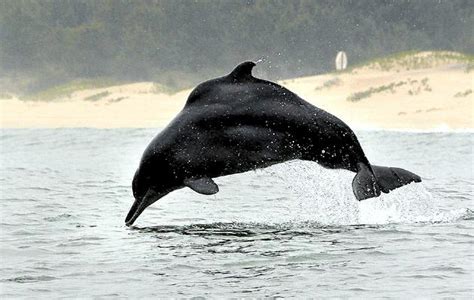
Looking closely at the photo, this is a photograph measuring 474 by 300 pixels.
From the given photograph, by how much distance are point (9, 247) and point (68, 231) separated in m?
1.52

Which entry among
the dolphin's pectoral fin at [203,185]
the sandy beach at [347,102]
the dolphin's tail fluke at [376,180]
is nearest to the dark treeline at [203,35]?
the sandy beach at [347,102]

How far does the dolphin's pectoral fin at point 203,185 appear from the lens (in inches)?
535

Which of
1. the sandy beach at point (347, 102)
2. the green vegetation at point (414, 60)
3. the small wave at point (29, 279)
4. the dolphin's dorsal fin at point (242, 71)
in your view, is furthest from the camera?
the green vegetation at point (414, 60)

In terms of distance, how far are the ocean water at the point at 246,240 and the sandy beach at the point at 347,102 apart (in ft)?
73.4

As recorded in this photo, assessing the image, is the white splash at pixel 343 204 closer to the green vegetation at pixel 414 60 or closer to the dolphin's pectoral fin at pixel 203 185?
the dolphin's pectoral fin at pixel 203 185

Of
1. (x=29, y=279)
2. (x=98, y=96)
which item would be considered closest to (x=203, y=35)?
(x=98, y=96)

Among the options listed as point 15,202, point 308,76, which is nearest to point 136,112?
point 308,76

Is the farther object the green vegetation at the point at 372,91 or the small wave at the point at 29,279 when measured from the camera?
the green vegetation at the point at 372,91

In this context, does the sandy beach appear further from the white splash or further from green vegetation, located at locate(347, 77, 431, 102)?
the white splash

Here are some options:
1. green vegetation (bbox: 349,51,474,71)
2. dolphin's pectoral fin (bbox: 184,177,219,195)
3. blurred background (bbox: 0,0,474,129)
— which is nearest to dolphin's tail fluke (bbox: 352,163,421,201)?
dolphin's pectoral fin (bbox: 184,177,219,195)

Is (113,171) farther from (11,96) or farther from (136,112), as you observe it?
(11,96)

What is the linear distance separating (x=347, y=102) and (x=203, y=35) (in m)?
18.8

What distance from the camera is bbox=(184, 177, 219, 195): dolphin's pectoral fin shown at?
44.6ft

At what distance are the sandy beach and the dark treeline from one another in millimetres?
3969
